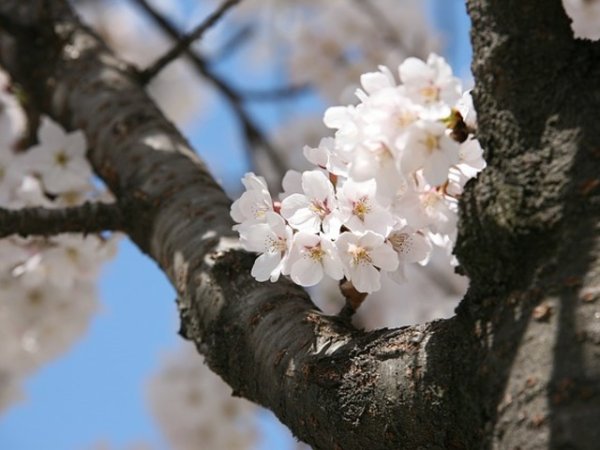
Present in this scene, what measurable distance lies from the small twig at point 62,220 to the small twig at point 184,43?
1.65 ft

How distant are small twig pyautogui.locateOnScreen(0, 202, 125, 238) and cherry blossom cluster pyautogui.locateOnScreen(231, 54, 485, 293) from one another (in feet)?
1.60

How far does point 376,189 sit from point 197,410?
3484mm

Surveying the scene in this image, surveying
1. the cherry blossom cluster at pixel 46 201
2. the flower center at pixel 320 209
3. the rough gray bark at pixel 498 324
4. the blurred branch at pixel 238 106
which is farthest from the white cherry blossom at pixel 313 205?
the blurred branch at pixel 238 106

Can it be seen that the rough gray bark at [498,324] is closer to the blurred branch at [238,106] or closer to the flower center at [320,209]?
the flower center at [320,209]

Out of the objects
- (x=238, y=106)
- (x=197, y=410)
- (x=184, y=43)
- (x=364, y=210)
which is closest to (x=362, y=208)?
(x=364, y=210)

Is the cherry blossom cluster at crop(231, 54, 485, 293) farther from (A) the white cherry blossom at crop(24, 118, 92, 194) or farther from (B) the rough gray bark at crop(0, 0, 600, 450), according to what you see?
(A) the white cherry blossom at crop(24, 118, 92, 194)

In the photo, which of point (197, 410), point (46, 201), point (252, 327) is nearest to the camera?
point (252, 327)

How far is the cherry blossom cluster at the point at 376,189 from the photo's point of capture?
963mm

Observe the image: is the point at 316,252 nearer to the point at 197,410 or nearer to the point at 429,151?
the point at 429,151

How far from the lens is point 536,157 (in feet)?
3.08

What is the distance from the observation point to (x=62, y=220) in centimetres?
158

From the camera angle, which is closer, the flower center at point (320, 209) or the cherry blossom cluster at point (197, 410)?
the flower center at point (320, 209)

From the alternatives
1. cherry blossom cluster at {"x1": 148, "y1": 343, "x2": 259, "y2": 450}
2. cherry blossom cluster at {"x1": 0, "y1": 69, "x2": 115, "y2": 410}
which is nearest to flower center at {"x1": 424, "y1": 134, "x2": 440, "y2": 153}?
cherry blossom cluster at {"x1": 0, "y1": 69, "x2": 115, "y2": 410}

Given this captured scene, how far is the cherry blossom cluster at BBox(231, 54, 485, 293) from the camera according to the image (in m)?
0.96
